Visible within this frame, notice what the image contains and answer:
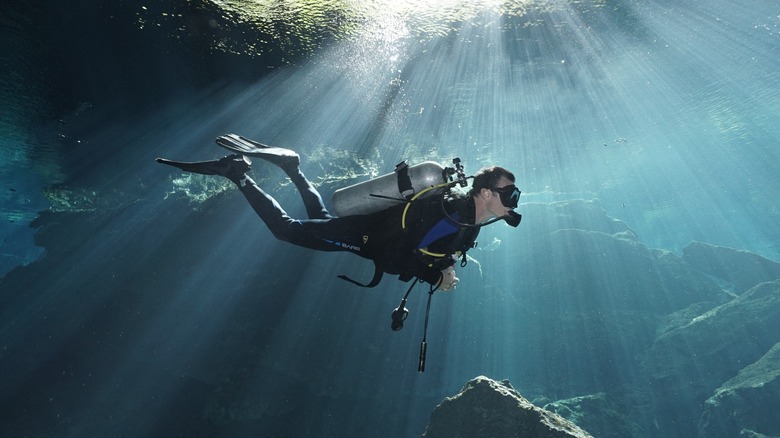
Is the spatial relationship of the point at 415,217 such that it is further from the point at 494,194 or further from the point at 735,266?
the point at 735,266

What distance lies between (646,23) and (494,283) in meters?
21.7

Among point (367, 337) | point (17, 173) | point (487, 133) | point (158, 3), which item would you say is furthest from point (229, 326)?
point (487, 133)

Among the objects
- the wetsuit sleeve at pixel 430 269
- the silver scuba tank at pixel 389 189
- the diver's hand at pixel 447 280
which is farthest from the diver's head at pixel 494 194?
the diver's hand at pixel 447 280

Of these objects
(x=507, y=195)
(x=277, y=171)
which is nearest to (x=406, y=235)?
(x=507, y=195)

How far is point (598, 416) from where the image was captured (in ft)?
64.8

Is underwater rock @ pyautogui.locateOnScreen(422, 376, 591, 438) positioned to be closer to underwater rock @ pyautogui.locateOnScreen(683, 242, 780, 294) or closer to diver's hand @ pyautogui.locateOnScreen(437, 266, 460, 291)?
diver's hand @ pyautogui.locateOnScreen(437, 266, 460, 291)

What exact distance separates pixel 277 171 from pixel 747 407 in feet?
90.0

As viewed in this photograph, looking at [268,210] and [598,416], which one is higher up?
[268,210]

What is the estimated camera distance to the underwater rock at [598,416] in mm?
19250

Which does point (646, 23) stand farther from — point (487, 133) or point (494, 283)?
point (494, 283)

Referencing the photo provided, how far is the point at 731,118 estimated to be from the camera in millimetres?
25156

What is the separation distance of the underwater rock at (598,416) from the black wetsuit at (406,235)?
63.1 feet

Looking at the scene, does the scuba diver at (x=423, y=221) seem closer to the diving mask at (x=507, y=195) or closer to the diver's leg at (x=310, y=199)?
the diving mask at (x=507, y=195)

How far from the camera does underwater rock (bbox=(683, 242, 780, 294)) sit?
36125mm
